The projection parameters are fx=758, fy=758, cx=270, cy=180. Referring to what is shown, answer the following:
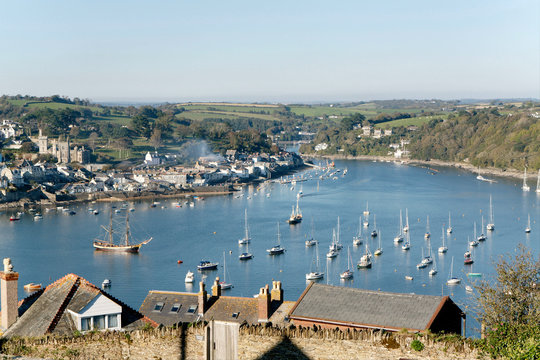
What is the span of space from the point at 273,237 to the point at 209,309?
772 inches

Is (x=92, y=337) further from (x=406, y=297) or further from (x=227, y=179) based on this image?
(x=227, y=179)

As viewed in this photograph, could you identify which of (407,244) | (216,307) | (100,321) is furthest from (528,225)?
(100,321)

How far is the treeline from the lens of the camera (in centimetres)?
6200

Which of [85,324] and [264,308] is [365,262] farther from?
[85,324]

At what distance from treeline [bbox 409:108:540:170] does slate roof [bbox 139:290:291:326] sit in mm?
51328

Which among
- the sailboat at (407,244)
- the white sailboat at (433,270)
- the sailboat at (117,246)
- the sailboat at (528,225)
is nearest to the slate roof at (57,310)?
the white sailboat at (433,270)

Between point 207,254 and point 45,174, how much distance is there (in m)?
23.1

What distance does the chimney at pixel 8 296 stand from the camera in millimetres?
6117

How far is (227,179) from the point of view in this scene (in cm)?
5178

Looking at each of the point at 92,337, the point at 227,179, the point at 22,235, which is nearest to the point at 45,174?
the point at 227,179

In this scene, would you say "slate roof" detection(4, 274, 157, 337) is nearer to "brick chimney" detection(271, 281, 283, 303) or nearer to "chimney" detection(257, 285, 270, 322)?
"chimney" detection(257, 285, 270, 322)

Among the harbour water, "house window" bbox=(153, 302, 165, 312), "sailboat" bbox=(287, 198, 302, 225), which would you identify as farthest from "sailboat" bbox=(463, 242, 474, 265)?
"house window" bbox=(153, 302, 165, 312)

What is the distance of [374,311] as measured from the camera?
7.59m

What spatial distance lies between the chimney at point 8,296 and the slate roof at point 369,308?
2.81m
